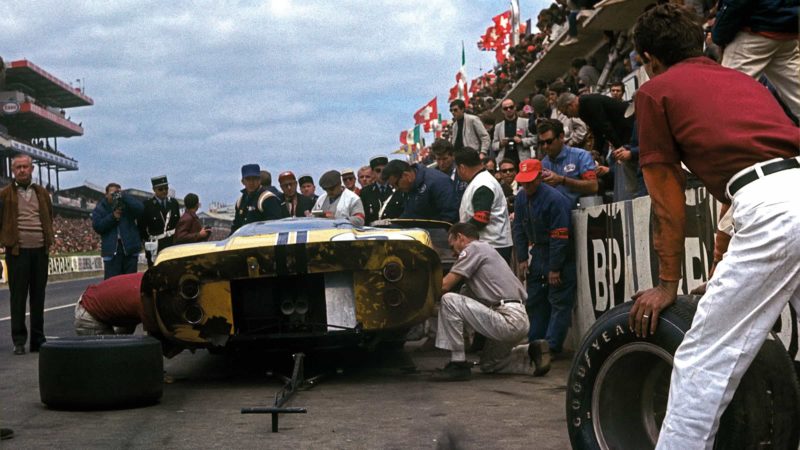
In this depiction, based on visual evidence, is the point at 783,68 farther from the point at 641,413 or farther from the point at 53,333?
the point at 53,333

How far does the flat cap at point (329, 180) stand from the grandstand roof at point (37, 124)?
231 feet

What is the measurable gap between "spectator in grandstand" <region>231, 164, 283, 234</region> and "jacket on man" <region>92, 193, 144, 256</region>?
157cm

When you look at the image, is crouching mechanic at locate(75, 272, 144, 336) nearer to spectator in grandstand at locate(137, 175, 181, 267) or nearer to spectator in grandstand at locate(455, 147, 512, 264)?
spectator in grandstand at locate(455, 147, 512, 264)

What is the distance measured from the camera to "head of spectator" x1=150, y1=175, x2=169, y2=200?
12570mm

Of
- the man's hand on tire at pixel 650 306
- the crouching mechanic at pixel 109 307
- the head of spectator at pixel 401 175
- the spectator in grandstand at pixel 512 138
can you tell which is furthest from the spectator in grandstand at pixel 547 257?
the spectator in grandstand at pixel 512 138

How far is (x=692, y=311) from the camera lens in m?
3.63

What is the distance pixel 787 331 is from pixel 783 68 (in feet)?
5.03

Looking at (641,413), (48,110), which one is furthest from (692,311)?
(48,110)

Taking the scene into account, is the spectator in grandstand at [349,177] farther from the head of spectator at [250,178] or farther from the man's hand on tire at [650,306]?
the man's hand on tire at [650,306]

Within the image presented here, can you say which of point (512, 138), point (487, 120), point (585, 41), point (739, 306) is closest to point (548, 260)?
point (739, 306)

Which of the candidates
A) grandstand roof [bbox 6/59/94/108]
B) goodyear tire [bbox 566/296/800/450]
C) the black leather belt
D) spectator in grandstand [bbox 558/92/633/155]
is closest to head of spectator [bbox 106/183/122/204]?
spectator in grandstand [bbox 558/92/633/155]

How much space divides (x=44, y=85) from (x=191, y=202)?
77.3 metres

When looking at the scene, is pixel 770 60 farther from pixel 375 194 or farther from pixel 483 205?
pixel 375 194

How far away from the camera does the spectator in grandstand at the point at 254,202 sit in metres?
10.9
